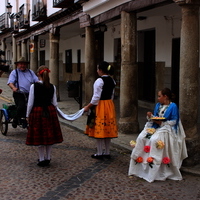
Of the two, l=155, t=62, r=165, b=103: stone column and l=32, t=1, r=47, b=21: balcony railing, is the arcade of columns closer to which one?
l=32, t=1, r=47, b=21: balcony railing

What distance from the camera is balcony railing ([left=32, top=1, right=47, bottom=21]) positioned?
55.6 feet

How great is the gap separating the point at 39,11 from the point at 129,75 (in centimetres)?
973

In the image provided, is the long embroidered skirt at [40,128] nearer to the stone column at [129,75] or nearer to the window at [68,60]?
the stone column at [129,75]

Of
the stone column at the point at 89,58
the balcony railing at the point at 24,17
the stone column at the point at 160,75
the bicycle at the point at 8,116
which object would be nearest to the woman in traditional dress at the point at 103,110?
the bicycle at the point at 8,116

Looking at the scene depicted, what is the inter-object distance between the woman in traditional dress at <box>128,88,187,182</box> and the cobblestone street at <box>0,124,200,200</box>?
0.17 meters

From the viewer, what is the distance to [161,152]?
5.62 metres

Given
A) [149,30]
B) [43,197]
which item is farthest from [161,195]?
[149,30]

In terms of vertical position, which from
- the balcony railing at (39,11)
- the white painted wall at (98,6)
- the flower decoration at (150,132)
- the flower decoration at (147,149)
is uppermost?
the balcony railing at (39,11)

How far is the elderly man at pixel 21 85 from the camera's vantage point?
8.66 metres

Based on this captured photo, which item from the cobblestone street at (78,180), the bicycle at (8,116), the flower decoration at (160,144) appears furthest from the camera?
the bicycle at (8,116)

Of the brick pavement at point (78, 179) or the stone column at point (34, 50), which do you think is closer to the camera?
the brick pavement at point (78, 179)

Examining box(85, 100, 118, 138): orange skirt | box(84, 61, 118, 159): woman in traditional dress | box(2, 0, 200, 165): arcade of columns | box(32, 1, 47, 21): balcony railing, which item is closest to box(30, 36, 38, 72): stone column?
box(32, 1, 47, 21): balcony railing

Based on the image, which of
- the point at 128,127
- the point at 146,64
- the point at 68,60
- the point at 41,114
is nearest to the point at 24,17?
the point at 68,60

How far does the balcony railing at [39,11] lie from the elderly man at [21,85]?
8.51m
